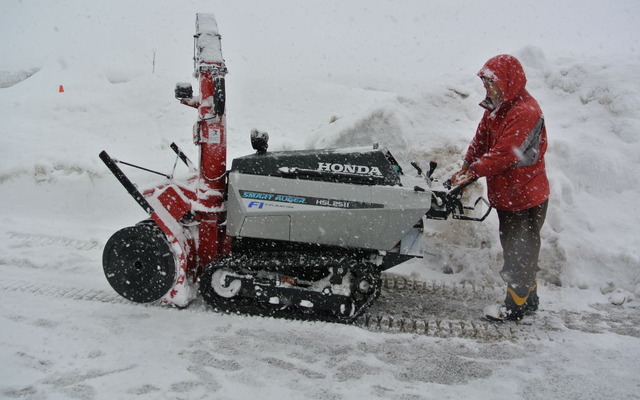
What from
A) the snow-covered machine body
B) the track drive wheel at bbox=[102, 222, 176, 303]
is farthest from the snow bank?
the track drive wheel at bbox=[102, 222, 176, 303]

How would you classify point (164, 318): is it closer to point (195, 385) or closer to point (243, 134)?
point (195, 385)

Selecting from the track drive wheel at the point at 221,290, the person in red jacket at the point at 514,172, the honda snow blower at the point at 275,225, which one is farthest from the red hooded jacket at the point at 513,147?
the track drive wheel at the point at 221,290

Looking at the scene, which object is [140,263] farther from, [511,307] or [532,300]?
[532,300]

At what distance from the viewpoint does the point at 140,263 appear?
4016 mm

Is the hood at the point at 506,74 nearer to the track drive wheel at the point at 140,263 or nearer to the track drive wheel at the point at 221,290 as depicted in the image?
the track drive wheel at the point at 221,290

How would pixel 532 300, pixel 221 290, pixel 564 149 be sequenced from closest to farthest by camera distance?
pixel 221 290 → pixel 532 300 → pixel 564 149

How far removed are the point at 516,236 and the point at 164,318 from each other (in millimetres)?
2800

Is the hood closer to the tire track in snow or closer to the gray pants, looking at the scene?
the gray pants

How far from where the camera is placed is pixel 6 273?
456 centimetres

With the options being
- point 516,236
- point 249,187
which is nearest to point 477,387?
point 516,236

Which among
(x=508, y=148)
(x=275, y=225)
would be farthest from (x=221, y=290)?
(x=508, y=148)

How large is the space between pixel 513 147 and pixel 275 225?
6.07 feet

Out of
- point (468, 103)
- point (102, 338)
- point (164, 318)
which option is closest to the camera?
point (102, 338)

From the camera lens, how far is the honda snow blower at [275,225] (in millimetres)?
3885
